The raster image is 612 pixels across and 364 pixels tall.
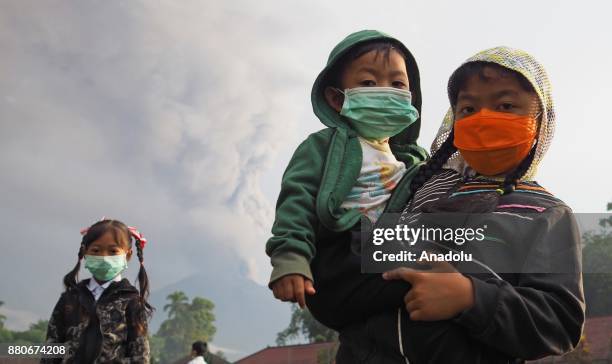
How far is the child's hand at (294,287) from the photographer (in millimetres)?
2174

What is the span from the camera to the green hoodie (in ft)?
7.48

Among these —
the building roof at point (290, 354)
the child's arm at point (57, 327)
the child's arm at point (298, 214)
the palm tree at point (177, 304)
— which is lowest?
the child's arm at point (298, 214)

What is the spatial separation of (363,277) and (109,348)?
2.98m

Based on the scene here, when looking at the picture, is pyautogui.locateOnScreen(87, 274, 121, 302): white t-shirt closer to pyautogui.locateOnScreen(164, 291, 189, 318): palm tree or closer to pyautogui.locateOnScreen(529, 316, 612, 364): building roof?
pyautogui.locateOnScreen(529, 316, 612, 364): building roof

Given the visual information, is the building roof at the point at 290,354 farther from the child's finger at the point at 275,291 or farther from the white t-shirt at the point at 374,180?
the child's finger at the point at 275,291

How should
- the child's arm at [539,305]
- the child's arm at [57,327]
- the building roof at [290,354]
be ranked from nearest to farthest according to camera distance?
1. the child's arm at [539,305]
2. the child's arm at [57,327]
3. the building roof at [290,354]

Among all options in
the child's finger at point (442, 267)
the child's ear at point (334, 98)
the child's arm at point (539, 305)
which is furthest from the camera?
the child's ear at point (334, 98)

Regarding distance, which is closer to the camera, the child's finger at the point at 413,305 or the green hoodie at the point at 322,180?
the child's finger at the point at 413,305

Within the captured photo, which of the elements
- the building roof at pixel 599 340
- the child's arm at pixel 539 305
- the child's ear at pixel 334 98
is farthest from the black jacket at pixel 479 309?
the building roof at pixel 599 340

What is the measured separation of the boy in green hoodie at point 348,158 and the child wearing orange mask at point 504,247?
15cm

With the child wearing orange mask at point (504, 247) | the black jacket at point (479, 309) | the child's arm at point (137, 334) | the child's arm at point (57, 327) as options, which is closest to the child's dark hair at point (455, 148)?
the child wearing orange mask at point (504, 247)

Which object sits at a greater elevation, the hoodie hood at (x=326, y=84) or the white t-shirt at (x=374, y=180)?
the hoodie hood at (x=326, y=84)

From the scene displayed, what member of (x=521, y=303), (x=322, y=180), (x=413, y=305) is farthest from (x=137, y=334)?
(x=521, y=303)

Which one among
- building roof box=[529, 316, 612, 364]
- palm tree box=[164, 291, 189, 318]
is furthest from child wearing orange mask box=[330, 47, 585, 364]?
palm tree box=[164, 291, 189, 318]
